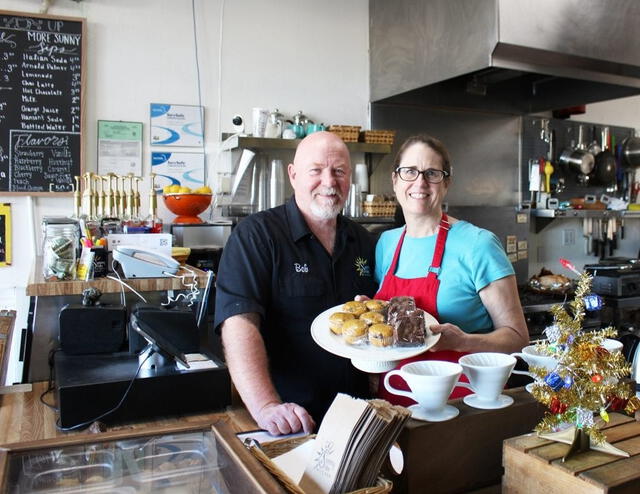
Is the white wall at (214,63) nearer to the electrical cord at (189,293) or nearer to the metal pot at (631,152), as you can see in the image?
the electrical cord at (189,293)

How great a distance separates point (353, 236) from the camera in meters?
2.05

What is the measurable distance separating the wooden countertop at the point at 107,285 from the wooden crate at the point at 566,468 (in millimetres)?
1400

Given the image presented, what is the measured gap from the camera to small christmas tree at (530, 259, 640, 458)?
100 centimetres

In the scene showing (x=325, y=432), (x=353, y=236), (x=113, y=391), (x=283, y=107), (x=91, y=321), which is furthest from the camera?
(x=283, y=107)

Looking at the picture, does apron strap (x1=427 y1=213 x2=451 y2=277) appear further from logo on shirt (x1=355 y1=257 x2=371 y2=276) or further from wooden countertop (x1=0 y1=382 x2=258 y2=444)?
wooden countertop (x1=0 y1=382 x2=258 y2=444)

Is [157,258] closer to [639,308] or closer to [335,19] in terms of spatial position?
[335,19]

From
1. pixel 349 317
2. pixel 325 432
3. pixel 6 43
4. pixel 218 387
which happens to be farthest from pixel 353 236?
pixel 6 43

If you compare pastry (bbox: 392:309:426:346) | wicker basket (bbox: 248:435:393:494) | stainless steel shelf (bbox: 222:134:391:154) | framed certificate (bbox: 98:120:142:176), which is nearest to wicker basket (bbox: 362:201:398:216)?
stainless steel shelf (bbox: 222:134:391:154)

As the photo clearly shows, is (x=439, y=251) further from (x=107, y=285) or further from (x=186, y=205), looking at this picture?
(x=186, y=205)

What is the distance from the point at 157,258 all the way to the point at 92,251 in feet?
0.75

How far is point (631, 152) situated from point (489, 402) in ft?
14.3

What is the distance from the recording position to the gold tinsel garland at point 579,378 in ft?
3.27

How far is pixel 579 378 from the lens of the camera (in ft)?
3.31

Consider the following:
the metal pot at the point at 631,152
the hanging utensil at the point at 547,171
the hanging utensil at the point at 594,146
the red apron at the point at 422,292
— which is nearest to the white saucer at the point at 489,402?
the red apron at the point at 422,292
